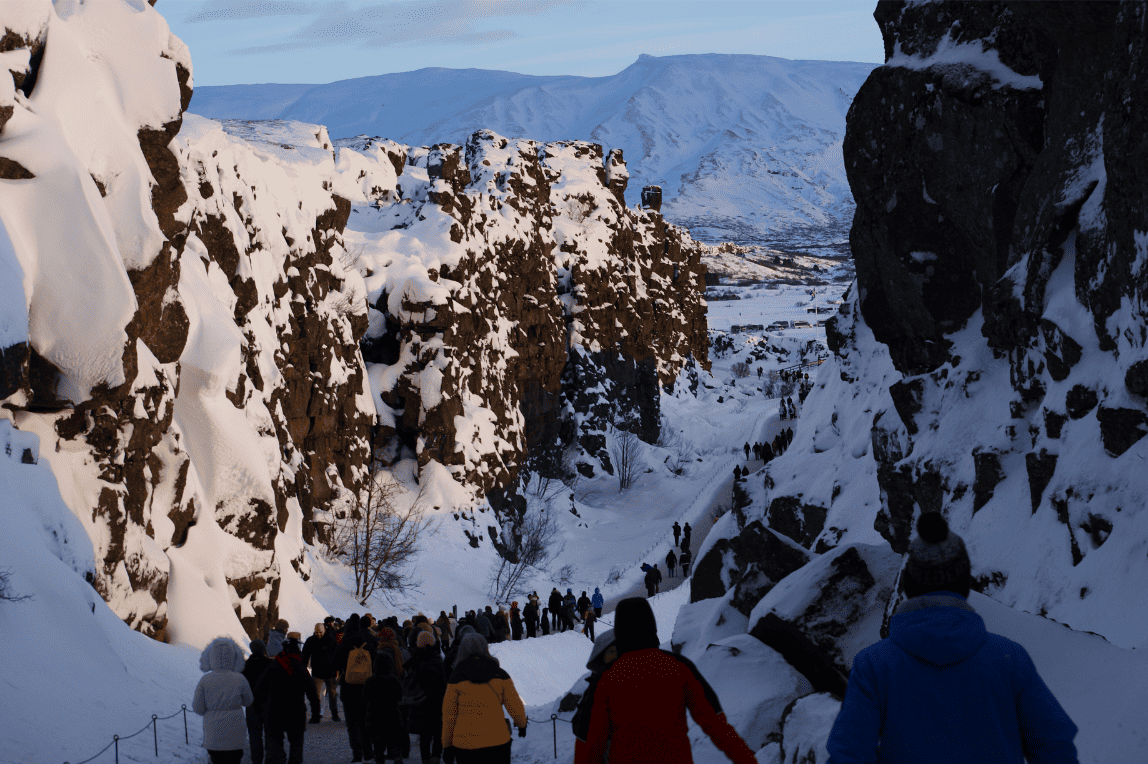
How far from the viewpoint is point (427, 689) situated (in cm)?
986

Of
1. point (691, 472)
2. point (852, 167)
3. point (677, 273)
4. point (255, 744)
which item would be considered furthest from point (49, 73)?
point (677, 273)

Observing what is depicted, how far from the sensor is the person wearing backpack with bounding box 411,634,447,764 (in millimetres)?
9844

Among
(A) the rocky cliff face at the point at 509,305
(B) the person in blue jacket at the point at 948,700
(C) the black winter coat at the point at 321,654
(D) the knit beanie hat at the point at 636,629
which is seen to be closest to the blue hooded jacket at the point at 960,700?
(B) the person in blue jacket at the point at 948,700

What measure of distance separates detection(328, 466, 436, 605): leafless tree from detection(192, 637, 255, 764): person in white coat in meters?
26.2

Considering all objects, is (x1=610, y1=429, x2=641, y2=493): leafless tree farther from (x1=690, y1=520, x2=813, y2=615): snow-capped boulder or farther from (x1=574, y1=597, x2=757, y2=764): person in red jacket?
(x1=574, y1=597, x2=757, y2=764): person in red jacket

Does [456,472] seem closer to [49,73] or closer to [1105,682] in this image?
[49,73]

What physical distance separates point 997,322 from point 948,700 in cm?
1261

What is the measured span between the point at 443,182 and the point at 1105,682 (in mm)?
51477

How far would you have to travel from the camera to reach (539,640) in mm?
28328

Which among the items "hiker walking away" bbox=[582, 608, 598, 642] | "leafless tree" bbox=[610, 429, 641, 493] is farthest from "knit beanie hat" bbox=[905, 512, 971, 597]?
"leafless tree" bbox=[610, 429, 641, 493]

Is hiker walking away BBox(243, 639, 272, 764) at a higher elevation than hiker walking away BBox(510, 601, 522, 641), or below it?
higher

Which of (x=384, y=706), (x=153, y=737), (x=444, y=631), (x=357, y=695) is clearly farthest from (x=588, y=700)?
(x=444, y=631)

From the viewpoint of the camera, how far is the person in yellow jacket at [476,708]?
6.61m

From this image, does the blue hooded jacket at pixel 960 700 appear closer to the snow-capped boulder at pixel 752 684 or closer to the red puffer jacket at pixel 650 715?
the red puffer jacket at pixel 650 715
